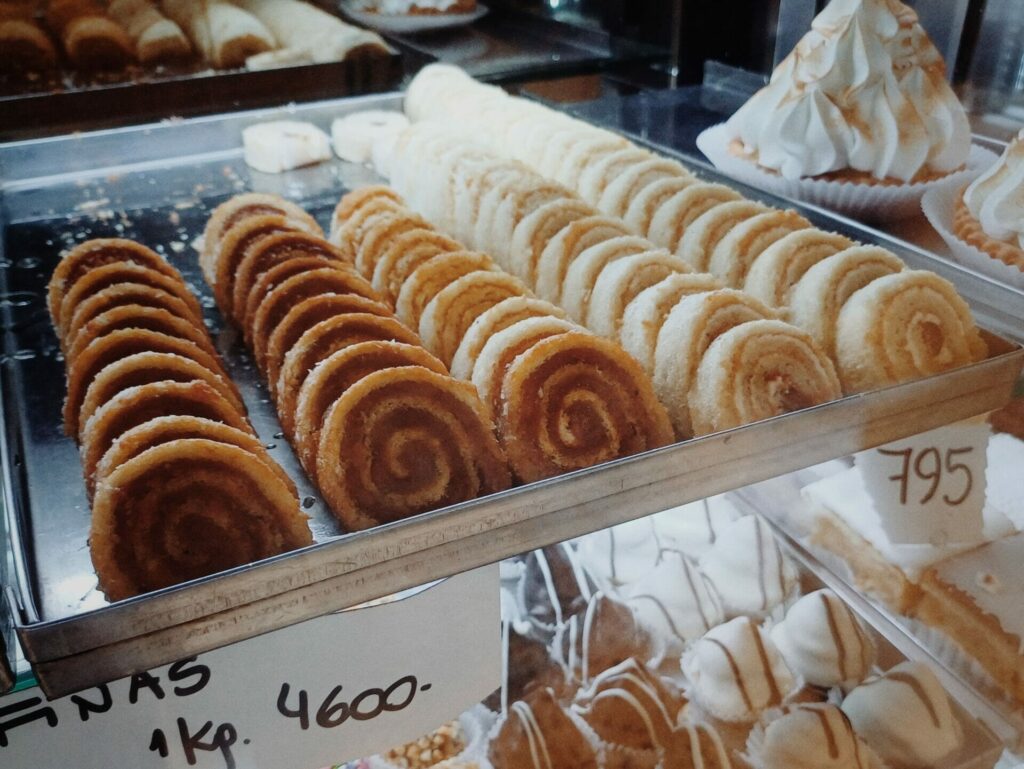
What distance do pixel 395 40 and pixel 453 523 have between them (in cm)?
223

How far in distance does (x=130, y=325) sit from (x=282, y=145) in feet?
3.52

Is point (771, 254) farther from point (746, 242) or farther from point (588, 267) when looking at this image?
point (588, 267)

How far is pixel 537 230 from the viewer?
164 centimetres

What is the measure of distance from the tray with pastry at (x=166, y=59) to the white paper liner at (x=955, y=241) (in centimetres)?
155

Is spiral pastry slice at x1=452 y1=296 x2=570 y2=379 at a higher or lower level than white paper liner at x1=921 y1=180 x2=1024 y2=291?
lower

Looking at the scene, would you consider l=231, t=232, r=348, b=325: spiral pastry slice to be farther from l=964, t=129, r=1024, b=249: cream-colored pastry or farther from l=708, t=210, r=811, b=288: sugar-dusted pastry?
l=964, t=129, r=1024, b=249: cream-colored pastry

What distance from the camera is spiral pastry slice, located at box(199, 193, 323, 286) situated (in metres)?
1.78

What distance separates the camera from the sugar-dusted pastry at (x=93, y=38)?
248 centimetres

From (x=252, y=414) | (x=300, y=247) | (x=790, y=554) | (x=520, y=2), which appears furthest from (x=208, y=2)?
(x=790, y=554)

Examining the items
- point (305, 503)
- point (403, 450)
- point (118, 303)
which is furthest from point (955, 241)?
point (118, 303)

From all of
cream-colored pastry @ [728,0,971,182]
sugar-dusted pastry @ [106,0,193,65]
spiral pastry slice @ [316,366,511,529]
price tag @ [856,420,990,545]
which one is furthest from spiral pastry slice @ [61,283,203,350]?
sugar-dusted pastry @ [106,0,193,65]

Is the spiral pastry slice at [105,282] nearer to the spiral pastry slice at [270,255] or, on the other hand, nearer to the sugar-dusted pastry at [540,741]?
the spiral pastry slice at [270,255]

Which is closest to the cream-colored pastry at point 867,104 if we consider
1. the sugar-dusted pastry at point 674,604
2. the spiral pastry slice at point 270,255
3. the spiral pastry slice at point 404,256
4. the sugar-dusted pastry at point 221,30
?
the spiral pastry slice at point 404,256

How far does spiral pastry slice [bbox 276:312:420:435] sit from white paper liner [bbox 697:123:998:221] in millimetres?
927
